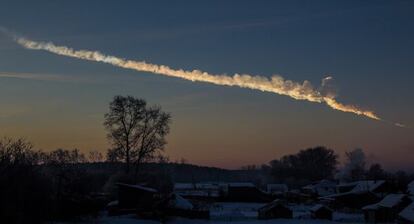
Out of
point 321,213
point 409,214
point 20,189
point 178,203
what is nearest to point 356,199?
point 321,213

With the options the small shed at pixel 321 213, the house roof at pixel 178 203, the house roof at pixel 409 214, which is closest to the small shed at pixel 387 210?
the small shed at pixel 321 213

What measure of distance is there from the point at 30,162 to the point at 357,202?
68240 mm

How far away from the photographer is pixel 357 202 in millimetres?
98625

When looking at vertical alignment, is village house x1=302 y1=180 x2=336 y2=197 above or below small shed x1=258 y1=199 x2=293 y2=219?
above

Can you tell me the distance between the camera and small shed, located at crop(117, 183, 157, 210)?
70.6 meters

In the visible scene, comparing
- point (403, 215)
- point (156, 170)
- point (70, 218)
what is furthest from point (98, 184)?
point (403, 215)

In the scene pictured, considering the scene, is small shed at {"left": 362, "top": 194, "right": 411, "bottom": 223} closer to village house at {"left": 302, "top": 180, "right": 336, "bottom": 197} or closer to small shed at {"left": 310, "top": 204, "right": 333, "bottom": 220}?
small shed at {"left": 310, "top": 204, "right": 333, "bottom": 220}

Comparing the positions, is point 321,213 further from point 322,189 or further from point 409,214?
point 322,189

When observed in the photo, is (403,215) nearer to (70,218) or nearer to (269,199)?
(70,218)

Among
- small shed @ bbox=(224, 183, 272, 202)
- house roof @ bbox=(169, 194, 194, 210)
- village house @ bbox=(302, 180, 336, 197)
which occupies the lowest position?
house roof @ bbox=(169, 194, 194, 210)

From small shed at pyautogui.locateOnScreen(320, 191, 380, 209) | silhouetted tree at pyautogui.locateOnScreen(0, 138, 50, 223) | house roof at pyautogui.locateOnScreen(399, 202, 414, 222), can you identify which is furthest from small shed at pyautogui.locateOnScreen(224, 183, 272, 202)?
silhouetted tree at pyautogui.locateOnScreen(0, 138, 50, 223)

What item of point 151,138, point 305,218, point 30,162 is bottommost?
point 305,218

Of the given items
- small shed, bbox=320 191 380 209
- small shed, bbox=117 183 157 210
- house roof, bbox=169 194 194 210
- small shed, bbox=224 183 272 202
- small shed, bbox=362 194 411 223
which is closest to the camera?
small shed, bbox=117 183 157 210

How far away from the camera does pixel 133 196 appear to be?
71.3 metres
